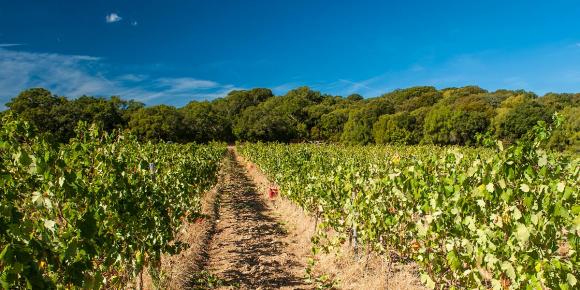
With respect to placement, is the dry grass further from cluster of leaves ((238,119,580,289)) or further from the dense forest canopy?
the dense forest canopy

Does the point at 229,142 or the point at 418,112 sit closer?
the point at 418,112

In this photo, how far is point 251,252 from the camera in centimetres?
796

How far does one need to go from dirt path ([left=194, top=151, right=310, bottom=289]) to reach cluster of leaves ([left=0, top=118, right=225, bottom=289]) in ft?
4.27

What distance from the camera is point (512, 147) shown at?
10.2 feet

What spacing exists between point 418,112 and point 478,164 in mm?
61642

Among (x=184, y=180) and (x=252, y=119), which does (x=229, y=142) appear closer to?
(x=252, y=119)

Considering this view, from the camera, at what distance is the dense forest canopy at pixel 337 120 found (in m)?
46.9

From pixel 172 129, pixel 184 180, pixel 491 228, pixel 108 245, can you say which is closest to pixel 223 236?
pixel 184 180

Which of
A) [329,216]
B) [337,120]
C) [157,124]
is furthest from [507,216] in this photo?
[337,120]

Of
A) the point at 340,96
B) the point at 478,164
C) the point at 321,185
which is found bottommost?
the point at 321,185

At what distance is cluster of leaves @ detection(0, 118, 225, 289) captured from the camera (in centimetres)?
242

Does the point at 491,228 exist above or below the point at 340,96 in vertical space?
below

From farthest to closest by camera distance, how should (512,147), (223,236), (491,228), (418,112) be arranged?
(418,112), (223,236), (491,228), (512,147)

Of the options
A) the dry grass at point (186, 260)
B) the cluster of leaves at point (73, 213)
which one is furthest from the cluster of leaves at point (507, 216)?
the dry grass at point (186, 260)
